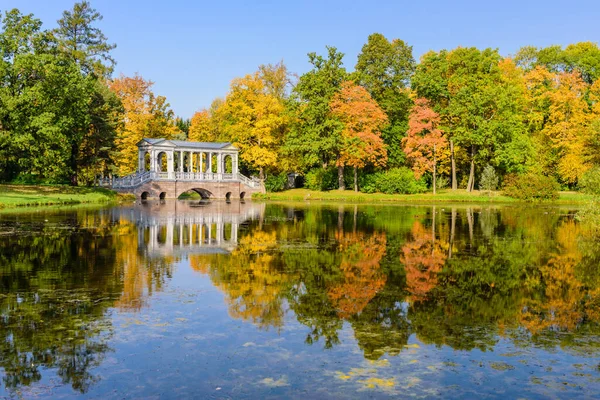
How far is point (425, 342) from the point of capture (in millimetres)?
9008

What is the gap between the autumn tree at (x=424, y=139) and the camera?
59000mm

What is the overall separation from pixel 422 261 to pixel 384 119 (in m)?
→ 46.0

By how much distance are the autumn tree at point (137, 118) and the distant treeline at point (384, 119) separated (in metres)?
0.13

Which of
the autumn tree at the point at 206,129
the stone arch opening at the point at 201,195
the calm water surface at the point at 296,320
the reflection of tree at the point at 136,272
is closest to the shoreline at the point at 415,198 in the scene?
the stone arch opening at the point at 201,195

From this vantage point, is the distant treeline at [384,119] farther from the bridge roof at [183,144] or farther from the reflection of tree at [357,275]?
the reflection of tree at [357,275]

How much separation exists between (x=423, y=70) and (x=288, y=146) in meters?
17.0

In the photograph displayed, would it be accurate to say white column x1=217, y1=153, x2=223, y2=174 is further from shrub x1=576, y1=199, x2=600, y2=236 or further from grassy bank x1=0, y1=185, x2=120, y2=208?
shrub x1=576, y1=199, x2=600, y2=236

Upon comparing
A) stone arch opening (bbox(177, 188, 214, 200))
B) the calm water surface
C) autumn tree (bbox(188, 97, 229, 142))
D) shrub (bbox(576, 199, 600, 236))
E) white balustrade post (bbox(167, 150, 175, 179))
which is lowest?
the calm water surface

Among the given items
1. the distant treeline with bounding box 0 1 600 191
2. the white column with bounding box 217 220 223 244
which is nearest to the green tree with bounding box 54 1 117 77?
the distant treeline with bounding box 0 1 600 191

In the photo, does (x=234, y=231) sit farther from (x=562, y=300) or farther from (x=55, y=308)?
(x=562, y=300)

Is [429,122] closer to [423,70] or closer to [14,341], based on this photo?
[423,70]

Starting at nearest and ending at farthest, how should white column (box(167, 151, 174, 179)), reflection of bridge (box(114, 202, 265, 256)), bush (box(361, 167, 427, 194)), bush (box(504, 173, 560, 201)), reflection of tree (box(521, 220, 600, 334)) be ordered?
reflection of tree (box(521, 220, 600, 334))
reflection of bridge (box(114, 202, 265, 256))
bush (box(504, 173, 560, 201))
white column (box(167, 151, 174, 179))
bush (box(361, 167, 427, 194))

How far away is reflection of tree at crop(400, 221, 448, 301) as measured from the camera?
13359mm

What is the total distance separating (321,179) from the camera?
212 ft
